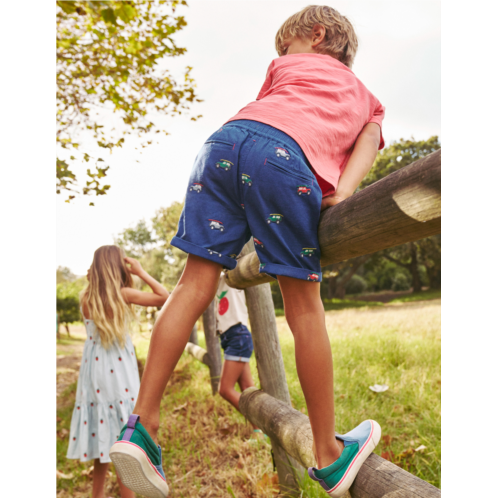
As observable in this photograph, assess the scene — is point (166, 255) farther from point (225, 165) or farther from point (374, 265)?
point (225, 165)

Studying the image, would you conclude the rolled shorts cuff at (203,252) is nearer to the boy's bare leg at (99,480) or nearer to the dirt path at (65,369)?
the boy's bare leg at (99,480)

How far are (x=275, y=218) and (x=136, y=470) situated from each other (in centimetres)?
84

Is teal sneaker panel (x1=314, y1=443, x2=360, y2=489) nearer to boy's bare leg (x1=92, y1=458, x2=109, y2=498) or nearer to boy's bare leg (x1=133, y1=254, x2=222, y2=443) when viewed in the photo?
boy's bare leg (x1=133, y1=254, x2=222, y2=443)

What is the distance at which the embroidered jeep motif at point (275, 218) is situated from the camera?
128 centimetres

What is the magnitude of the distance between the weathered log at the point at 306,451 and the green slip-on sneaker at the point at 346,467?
0.04m

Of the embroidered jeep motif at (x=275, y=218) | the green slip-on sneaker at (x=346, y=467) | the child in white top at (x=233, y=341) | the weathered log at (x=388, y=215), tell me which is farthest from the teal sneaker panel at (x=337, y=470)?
the child in white top at (x=233, y=341)

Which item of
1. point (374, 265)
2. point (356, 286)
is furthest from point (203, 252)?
point (356, 286)

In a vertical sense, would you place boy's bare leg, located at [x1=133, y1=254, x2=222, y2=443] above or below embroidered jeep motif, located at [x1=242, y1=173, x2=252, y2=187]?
below

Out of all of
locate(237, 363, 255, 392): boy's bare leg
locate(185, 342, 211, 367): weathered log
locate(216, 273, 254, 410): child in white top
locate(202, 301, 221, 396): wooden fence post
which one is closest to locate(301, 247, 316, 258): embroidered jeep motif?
locate(216, 273, 254, 410): child in white top

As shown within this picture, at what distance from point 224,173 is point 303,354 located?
2.05 ft

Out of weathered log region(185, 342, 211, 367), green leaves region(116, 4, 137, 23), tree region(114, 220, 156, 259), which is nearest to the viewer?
green leaves region(116, 4, 137, 23)

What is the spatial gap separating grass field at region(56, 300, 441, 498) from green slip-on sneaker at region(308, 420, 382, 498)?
2.22 ft

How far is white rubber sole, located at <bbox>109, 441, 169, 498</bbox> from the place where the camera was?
1169 millimetres
